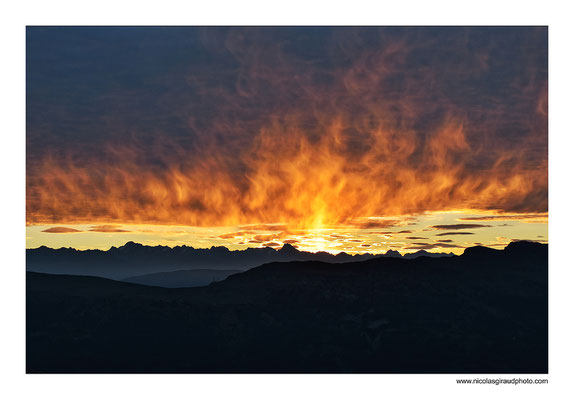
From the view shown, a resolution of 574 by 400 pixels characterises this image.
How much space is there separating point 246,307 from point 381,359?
6998 millimetres

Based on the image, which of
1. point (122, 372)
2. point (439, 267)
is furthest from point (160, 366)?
point (439, 267)

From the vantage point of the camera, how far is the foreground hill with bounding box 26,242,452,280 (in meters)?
20.4

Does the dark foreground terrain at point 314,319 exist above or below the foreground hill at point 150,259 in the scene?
below

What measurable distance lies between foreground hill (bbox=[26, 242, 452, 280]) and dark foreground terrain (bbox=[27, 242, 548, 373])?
709 mm

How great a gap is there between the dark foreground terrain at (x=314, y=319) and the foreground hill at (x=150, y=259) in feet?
2.33

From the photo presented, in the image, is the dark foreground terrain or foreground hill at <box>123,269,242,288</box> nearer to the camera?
the dark foreground terrain

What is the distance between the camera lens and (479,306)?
21.1 metres

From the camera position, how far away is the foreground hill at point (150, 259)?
67.1 feet

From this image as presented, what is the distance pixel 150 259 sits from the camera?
22172 millimetres

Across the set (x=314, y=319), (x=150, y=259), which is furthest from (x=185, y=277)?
(x=314, y=319)

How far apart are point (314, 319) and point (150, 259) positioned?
8.22 metres

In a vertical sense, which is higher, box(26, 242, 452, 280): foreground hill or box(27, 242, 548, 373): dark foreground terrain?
box(26, 242, 452, 280): foreground hill

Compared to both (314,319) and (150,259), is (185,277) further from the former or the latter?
(314,319)

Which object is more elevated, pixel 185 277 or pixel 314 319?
pixel 185 277
